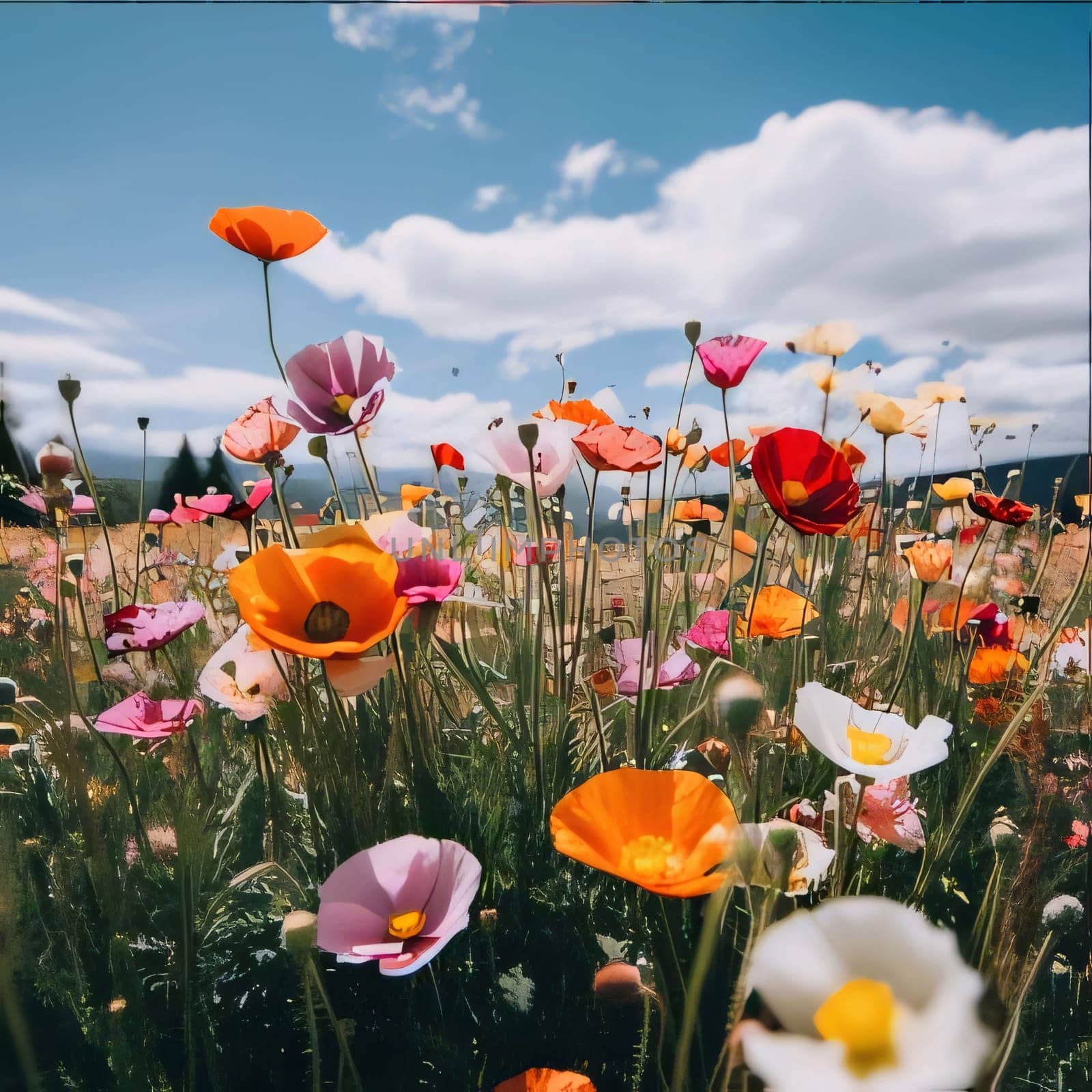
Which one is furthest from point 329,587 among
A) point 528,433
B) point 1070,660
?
point 1070,660

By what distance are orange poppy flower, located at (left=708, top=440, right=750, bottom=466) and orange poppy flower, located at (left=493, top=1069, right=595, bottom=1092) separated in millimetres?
522

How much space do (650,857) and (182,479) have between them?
2.37 ft

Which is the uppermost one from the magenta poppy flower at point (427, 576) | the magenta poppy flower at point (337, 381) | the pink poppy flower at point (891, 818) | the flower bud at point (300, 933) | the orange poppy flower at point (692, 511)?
the magenta poppy flower at point (337, 381)

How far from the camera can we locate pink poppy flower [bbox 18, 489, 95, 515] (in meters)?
0.62

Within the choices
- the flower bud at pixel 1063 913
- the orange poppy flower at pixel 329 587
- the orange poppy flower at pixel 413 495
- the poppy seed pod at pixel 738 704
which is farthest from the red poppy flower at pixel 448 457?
the flower bud at pixel 1063 913

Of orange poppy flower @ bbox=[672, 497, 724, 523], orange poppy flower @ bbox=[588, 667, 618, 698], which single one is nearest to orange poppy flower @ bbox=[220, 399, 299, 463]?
orange poppy flower @ bbox=[588, 667, 618, 698]

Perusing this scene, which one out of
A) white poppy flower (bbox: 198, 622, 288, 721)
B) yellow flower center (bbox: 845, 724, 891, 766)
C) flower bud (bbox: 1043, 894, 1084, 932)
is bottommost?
flower bud (bbox: 1043, 894, 1084, 932)

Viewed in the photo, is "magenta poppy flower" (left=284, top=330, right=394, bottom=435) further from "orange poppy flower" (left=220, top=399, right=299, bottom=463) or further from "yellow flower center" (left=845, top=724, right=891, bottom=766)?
"yellow flower center" (left=845, top=724, right=891, bottom=766)

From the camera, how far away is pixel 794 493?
518 mm

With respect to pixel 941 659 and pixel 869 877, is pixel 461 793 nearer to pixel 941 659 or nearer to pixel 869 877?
pixel 869 877

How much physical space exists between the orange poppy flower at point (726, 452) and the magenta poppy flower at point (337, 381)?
0.35 meters

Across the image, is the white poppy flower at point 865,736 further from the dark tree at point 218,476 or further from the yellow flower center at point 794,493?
the dark tree at point 218,476

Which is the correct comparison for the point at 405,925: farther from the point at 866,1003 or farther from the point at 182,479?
the point at 182,479

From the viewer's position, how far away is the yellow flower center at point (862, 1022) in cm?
28
